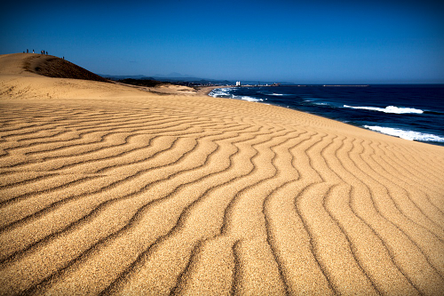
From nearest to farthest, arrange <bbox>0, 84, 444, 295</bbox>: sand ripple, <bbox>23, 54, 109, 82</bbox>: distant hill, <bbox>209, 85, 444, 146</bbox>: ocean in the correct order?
<bbox>0, 84, 444, 295</bbox>: sand ripple → <bbox>209, 85, 444, 146</bbox>: ocean → <bbox>23, 54, 109, 82</bbox>: distant hill

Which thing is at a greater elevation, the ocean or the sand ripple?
the sand ripple

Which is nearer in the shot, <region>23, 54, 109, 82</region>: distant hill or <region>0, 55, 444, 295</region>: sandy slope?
<region>0, 55, 444, 295</region>: sandy slope

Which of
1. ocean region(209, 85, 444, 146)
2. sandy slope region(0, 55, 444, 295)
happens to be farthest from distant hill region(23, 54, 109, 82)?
sandy slope region(0, 55, 444, 295)

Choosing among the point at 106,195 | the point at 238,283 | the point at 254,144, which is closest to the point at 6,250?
the point at 106,195

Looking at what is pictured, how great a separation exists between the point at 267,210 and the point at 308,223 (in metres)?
0.25

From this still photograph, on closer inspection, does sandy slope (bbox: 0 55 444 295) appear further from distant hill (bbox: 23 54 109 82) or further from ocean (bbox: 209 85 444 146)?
distant hill (bbox: 23 54 109 82)

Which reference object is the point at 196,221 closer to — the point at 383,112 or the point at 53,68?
the point at 383,112

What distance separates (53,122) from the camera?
8.80 ft

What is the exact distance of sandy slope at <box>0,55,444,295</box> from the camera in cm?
99

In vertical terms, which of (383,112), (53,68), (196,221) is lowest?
(383,112)

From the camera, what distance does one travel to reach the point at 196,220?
1.34 meters

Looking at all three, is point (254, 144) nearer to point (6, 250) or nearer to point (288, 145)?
point (288, 145)

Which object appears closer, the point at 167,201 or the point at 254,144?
the point at 167,201

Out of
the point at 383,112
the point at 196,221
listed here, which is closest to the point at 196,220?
the point at 196,221
